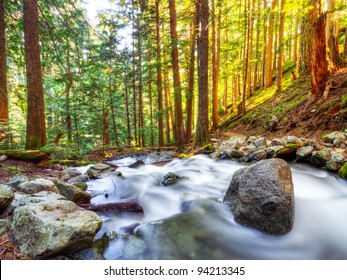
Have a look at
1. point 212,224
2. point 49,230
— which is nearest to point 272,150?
point 212,224

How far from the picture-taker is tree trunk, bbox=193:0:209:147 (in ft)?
26.0

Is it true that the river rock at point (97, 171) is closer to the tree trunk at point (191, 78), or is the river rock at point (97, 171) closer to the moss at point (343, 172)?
the tree trunk at point (191, 78)

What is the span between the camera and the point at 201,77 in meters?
8.23

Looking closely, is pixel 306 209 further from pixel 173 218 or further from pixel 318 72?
pixel 318 72

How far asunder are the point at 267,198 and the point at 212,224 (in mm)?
1059

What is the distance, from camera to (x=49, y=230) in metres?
2.28

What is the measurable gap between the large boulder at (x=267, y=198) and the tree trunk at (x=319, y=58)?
6.61m

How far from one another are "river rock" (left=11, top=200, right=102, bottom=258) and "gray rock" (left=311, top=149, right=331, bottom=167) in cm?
558

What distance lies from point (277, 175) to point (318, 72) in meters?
7.14

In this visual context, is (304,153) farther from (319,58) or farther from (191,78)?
(191,78)

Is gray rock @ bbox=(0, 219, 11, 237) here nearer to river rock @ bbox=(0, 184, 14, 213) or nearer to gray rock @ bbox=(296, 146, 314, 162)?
river rock @ bbox=(0, 184, 14, 213)

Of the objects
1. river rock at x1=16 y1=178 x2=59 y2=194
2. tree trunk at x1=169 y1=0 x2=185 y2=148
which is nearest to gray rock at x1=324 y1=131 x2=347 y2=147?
tree trunk at x1=169 y1=0 x2=185 y2=148

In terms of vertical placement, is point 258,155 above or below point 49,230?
below
